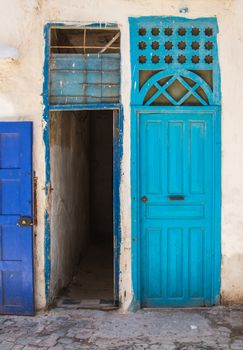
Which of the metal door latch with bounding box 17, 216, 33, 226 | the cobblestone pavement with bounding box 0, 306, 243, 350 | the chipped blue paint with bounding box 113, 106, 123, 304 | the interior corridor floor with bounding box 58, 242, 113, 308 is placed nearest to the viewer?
the cobblestone pavement with bounding box 0, 306, 243, 350

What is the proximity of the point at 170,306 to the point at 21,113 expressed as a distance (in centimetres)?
279

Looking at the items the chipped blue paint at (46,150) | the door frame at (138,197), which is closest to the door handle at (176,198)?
the door frame at (138,197)

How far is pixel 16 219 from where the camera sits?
4.95 meters

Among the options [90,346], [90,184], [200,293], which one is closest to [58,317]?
[90,346]

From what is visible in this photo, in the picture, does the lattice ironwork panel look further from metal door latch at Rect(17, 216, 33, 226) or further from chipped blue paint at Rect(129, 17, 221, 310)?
metal door latch at Rect(17, 216, 33, 226)

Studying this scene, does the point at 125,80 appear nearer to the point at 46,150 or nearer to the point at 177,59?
the point at 177,59

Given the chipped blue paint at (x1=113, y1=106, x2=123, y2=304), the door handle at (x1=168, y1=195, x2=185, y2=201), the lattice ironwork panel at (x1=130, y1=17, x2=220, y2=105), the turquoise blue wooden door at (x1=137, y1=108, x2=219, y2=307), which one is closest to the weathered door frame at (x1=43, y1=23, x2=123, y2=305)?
the chipped blue paint at (x1=113, y1=106, x2=123, y2=304)

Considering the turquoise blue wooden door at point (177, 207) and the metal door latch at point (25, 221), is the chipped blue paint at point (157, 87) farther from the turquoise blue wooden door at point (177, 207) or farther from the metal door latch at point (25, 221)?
the metal door latch at point (25, 221)

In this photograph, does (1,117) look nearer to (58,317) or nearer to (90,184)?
(58,317)

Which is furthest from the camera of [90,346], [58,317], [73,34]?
[73,34]

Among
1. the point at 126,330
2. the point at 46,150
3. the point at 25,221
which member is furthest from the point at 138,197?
the point at 126,330

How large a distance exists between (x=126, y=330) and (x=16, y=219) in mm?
1688

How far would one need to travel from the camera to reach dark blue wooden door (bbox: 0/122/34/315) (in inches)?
194

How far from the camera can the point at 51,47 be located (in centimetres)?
507
